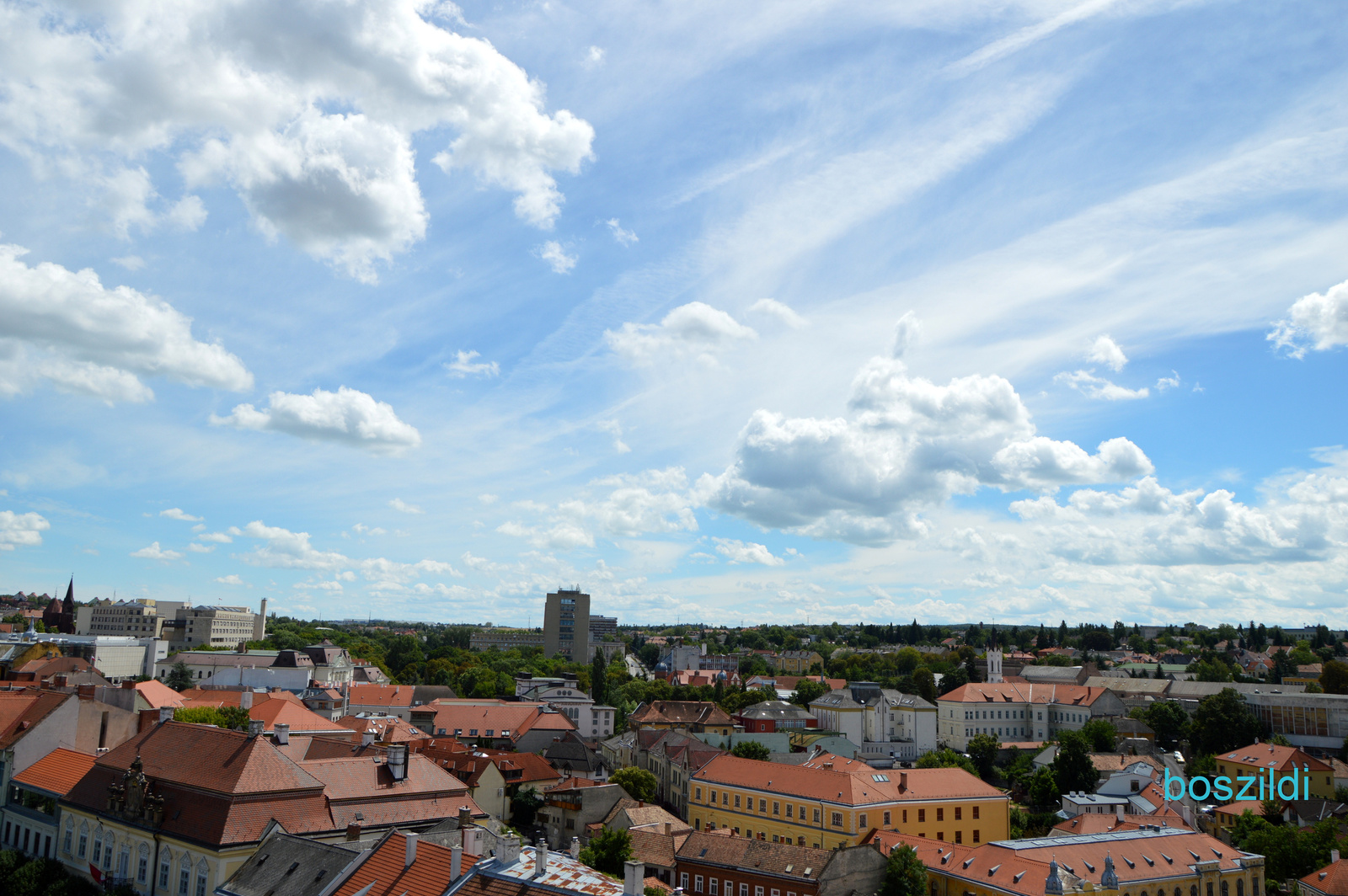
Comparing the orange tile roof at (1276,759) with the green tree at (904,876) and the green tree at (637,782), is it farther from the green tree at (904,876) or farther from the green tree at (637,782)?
the green tree at (637,782)

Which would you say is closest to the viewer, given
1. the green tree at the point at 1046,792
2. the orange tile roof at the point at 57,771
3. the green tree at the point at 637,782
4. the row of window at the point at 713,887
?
the orange tile roof at the point at 57,771

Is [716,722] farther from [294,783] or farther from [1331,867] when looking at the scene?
[294,783]

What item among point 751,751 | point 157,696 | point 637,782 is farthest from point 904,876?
point 157,696

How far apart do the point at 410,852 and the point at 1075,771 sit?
8331 cm

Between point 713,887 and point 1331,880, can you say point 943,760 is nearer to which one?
point 1331,880

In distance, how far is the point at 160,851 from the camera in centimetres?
4300

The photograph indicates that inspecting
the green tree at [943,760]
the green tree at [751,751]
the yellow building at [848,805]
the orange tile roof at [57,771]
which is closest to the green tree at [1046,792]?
the green tree at [943,760]

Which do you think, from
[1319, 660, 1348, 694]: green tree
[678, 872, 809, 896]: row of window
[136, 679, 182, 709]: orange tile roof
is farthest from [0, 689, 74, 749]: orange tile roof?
[1319, 660, 1348, 694]: green tree

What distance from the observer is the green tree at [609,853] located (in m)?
59.2

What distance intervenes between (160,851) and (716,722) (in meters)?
86.0

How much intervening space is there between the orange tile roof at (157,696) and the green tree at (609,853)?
38.3m

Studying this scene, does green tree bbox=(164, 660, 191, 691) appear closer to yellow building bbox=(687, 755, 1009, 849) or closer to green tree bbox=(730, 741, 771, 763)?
green tree bbox=(730, 741, 771, 763)

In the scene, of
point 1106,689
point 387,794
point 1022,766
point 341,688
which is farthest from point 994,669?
point 387,794

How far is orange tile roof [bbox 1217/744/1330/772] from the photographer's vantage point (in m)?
96.9
